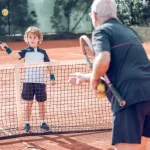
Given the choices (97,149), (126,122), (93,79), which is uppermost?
(93,79)

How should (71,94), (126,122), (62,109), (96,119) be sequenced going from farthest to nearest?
(71,94), (62,109), (96,119), (126,122)

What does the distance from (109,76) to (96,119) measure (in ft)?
10.9

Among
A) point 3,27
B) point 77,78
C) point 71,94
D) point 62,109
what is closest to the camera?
point 77,78

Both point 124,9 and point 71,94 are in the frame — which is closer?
point 71,94

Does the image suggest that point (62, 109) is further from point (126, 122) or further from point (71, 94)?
point (126, 122)

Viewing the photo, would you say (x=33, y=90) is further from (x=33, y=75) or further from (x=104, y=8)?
(x=104, y=8)

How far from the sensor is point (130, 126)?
3.16m

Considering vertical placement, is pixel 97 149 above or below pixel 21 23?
below

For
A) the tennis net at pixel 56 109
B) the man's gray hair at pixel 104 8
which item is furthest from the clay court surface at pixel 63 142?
the man's gray hair at pixel 104 8

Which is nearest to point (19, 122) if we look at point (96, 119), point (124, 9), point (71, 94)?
point (96, 119)

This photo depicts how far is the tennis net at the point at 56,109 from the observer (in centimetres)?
587

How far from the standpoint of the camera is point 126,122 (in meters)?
3.16

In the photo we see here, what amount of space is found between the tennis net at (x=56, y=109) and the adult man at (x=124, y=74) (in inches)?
102

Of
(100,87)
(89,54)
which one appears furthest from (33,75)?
(100,87)
